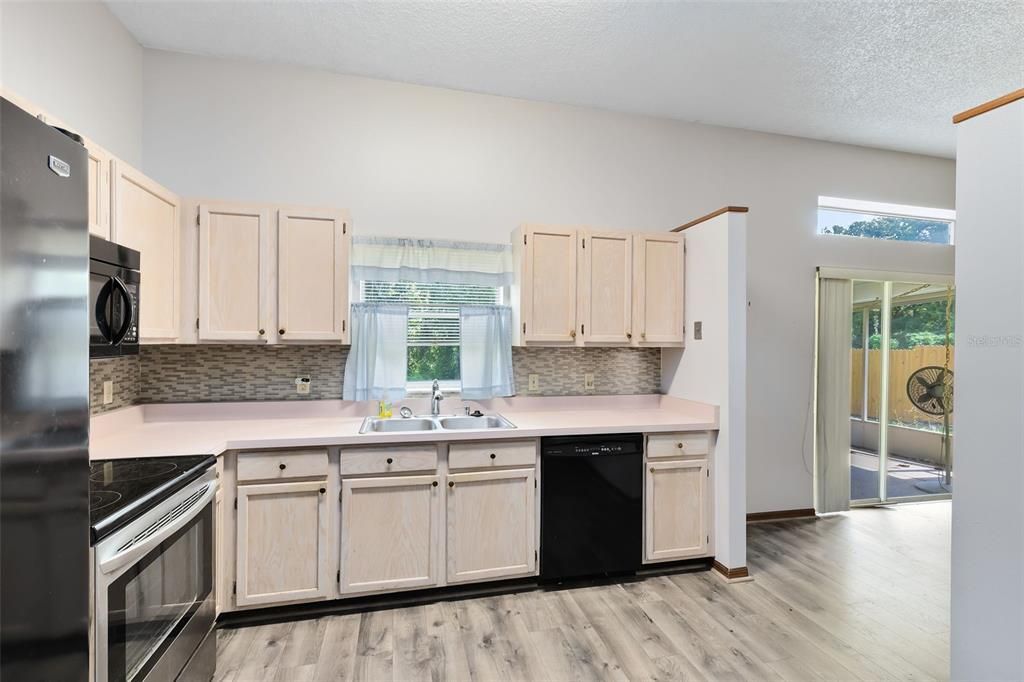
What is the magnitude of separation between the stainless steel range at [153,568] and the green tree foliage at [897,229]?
15.4 feet

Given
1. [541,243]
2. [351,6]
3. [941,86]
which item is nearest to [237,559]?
[541,243]

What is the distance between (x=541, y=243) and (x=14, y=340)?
2526mm

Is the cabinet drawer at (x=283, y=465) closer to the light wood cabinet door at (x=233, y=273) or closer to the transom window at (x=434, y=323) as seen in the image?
the light wood cabinet door at (x=233, y=273)

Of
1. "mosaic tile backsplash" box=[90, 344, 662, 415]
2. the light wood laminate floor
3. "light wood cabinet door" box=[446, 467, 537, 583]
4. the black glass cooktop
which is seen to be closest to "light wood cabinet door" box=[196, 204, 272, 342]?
"mosaic tile backsplash" box=[90, 344, 662, 415]

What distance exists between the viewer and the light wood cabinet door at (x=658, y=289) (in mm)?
3141

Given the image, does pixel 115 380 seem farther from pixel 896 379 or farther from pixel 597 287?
pixel 896 379

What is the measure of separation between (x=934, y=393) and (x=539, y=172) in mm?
4085

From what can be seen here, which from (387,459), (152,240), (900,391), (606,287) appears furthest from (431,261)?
(900,391)

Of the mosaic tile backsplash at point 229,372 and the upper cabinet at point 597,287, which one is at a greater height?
the upper cabinet at point 597,287

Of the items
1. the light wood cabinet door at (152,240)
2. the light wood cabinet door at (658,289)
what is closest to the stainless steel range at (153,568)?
the light wood cabinet door at (152,240)

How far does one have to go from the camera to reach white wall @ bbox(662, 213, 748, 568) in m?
2.80

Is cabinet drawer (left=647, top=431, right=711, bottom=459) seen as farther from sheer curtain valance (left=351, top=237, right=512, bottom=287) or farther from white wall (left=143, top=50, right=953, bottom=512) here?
sheer curtain valance (left=351, top=237, right=512, bottom=287)

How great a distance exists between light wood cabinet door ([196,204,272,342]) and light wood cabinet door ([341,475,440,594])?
1.06 m

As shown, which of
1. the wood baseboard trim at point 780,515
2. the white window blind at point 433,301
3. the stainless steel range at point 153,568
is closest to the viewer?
the stainless steel range at point 153,568
